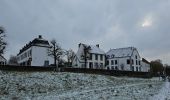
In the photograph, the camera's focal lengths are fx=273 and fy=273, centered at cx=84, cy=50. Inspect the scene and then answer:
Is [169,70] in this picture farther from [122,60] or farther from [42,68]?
[42,68]

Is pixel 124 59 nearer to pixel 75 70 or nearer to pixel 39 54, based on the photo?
pixel 39 54

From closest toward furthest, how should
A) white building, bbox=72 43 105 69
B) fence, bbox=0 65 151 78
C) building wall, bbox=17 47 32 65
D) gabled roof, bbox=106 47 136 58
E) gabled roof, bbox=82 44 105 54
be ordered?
1. fence, bbox=0 65 151 78
2. building wall, bbox=17 47 32 65
3. white building, bbox=72 43 105 69
4. gabled roof, bbox=82 44 105 54
5. gabled roof, bbox=106 47 136 58

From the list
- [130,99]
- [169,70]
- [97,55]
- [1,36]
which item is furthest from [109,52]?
[130,99]

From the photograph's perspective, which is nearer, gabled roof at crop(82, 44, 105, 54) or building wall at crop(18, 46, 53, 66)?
building wall at crop(18, 46, 53, 66)

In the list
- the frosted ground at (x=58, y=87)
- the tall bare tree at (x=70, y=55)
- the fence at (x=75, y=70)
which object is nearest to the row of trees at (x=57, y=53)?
the tall bare tree at (x=70, y=55)

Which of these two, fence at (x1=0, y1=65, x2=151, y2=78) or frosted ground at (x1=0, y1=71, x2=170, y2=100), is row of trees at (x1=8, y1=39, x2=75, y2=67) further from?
frosted ground at (x1=0, y1=71, x2=170, y2=100)

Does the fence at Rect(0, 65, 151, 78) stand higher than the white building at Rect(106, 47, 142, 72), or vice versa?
the white building at Rect(106, 47, 142, 72)

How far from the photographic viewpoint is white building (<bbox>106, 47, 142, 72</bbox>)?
108 metres

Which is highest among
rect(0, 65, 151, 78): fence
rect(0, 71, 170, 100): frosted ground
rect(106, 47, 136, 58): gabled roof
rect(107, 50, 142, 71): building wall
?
rect(106, 47, 136, 58): gabled roof

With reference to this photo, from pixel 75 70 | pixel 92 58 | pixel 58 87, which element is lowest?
pixel 58 87

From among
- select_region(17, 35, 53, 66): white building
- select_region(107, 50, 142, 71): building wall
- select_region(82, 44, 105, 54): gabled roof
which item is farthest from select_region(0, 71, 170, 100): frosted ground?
select_region(107, 50, 142, 71): building wall

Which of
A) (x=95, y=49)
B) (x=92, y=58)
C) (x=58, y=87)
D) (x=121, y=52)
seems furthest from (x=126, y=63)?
(x=58, y=87)

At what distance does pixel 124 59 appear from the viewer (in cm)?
10919

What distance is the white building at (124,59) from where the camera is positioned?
4247 inches
